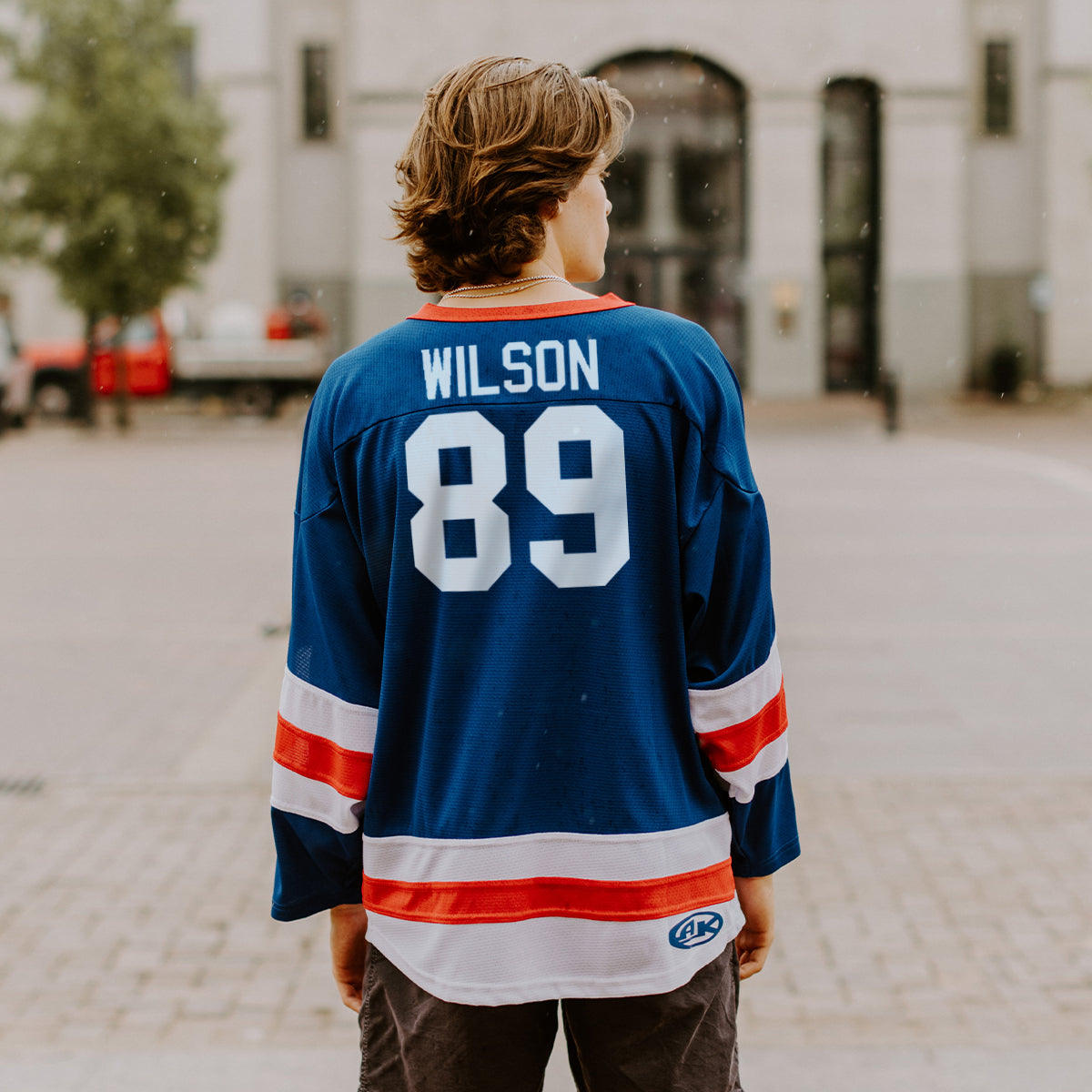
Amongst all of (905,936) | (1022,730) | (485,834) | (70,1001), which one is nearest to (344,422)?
(485,834)

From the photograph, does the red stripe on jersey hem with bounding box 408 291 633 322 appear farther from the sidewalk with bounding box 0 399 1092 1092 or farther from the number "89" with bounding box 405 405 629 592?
the sidewalk with bounding box 0 399 1092 1092

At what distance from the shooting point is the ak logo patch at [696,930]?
71.6 inches

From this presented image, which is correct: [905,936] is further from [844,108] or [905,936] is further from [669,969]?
[844,108]

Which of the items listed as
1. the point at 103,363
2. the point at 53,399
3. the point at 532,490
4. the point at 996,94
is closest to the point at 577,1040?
the point at 532,490

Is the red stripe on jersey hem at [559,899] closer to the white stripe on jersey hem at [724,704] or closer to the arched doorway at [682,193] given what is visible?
the white stripe on jersey hem at [724,704]

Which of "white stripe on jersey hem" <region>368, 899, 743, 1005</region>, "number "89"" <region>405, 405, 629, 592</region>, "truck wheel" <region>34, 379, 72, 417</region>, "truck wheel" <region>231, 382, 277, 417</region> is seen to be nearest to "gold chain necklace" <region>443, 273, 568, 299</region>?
"number "89"" <region>405, 405, 629, 592</region>

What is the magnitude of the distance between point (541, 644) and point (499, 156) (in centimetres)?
57

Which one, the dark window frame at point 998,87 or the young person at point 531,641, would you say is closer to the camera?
the young person at point 531,641

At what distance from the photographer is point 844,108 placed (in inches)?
1331

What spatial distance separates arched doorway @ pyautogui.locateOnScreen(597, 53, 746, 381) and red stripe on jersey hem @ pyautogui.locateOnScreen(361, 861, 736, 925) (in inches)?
1254

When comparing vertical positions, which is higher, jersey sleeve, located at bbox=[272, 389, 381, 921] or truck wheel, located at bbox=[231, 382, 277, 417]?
jersey sleeve, located at bbox=[272, 389, 381, 921]

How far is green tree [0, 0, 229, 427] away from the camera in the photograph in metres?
24.4

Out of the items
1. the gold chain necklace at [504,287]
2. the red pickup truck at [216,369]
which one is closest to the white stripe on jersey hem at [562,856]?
the gold chain necklace at [504,287]

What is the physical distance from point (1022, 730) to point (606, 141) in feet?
16.6
